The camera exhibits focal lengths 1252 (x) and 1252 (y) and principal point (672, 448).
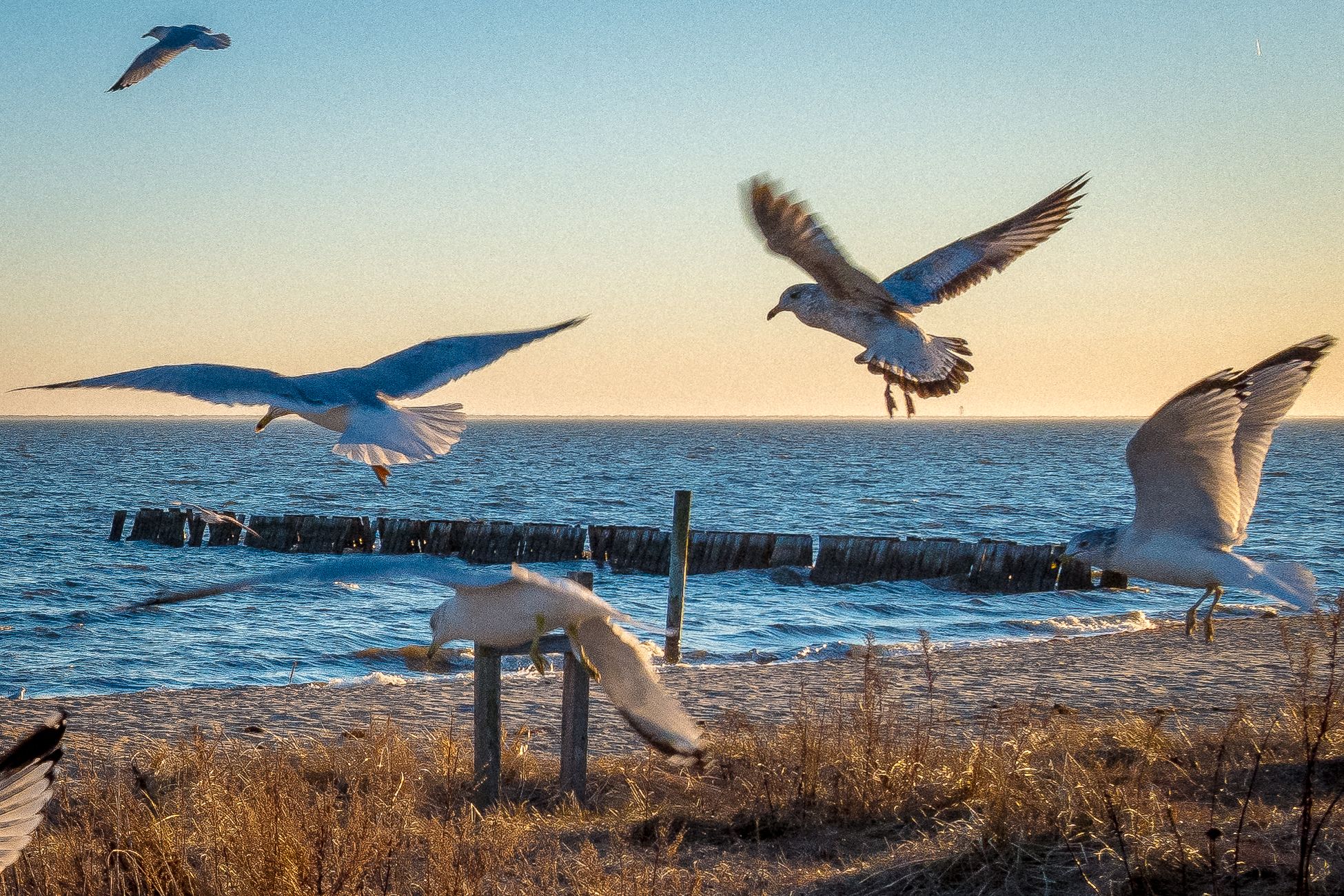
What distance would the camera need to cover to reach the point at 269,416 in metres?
5.32

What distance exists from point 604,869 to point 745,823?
101 centimetres

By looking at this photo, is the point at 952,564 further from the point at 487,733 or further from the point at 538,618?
the point at 538,618

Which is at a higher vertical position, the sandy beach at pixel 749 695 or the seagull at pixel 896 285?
the seagull at pixel 896 285

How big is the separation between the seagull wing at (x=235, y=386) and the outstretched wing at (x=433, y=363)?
0.50ft

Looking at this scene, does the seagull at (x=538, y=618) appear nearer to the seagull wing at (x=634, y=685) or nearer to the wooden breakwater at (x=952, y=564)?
the seagull wing at (x=634, y=685)

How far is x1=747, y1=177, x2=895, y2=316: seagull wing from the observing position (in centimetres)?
551

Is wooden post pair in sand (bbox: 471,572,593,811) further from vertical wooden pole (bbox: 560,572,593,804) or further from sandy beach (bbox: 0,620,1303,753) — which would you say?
sandy beach (bbox: 0,620,1303,753)

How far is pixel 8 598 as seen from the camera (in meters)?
21.3

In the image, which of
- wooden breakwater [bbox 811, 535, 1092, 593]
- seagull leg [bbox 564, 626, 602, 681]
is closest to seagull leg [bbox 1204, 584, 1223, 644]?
seagull leg [bbox 564, 626, 602, 681]

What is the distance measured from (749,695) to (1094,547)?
6.54 metres

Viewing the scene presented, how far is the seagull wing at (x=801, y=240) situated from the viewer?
551 centimetres

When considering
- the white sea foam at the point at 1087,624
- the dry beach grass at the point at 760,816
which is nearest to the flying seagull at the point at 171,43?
the dry beach grass at the point at 760,816

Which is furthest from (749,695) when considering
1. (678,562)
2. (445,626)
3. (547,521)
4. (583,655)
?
(547,521)

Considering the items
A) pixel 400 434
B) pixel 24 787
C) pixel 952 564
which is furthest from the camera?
pixel 952 564
